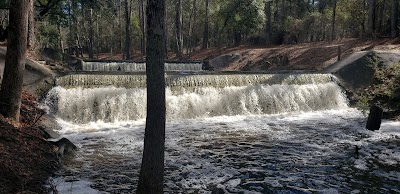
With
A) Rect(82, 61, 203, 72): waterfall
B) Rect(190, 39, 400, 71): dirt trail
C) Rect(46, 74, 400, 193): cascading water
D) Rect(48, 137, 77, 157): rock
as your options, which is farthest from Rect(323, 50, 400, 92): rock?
Rect(48, 137, 77, 157): rock

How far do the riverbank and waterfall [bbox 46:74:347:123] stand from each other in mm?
5484

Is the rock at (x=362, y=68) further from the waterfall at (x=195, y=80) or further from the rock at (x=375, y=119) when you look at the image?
the rock at (x=375, y=119)

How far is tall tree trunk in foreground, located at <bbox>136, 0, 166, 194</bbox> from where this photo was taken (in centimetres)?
467

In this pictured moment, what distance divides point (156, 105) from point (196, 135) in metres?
6.64

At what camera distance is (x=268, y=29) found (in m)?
40.2

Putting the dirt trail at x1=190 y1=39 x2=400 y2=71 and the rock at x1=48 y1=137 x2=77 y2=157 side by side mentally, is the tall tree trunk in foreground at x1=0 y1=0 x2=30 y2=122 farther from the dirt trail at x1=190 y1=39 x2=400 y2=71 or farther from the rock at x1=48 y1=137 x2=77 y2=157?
the dirt trail at x1=190 y1=39 x2=400 y2=71

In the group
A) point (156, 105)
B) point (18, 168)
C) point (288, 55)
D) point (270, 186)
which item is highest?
point (288, 55)

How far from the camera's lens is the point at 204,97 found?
15906 millimetres

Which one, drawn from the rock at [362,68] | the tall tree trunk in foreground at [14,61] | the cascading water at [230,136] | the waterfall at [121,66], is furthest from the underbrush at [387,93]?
the waterfall at [121,66]

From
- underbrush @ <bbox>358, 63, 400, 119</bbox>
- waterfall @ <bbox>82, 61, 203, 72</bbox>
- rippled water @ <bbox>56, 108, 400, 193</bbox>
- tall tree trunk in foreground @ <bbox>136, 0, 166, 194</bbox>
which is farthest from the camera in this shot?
waterfall @ <bbox>82, 61, 203, 72</bbox>

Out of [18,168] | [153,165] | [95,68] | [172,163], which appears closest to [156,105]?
[153,165]

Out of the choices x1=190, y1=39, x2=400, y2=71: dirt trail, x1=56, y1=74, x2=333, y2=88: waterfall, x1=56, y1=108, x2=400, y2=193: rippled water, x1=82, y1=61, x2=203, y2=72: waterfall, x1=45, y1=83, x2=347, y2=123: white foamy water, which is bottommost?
x1=56, y1=108, x2=400, y2=193: rippled water

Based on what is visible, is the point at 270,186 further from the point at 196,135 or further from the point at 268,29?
the point at 268,29

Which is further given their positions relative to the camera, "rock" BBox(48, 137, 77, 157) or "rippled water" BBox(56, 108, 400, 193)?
"rock" BBox(48, 137, 77, 157)
